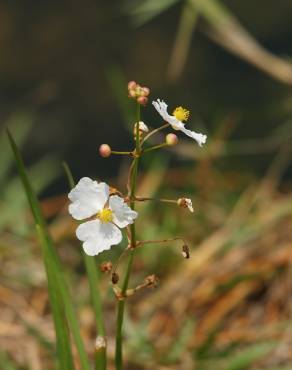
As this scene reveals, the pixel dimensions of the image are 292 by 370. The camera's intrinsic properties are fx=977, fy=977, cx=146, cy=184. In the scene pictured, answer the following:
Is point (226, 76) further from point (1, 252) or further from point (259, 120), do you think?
point (1, 252)

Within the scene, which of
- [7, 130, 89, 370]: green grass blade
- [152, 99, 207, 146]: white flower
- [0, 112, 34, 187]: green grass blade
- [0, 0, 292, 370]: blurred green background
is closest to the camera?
[152, 99, 207, 146]: white flower

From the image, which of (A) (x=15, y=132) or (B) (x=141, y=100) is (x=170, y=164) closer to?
(A) (x=15, y=132)

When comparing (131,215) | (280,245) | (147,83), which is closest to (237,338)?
(280,245)

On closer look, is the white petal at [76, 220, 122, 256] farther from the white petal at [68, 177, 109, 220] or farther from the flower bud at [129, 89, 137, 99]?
the flower bud at [129, 89, 137, 99]

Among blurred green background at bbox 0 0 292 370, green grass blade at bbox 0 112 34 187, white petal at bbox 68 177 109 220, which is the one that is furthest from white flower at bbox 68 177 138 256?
green grass blade at bbox 0 112 34 187

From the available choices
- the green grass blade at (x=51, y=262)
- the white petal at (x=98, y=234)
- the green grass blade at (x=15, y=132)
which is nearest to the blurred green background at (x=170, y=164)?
the green grass blade at (x=15, y=132)

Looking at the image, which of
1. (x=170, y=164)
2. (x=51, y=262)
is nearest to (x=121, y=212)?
(x=51, y=262)
